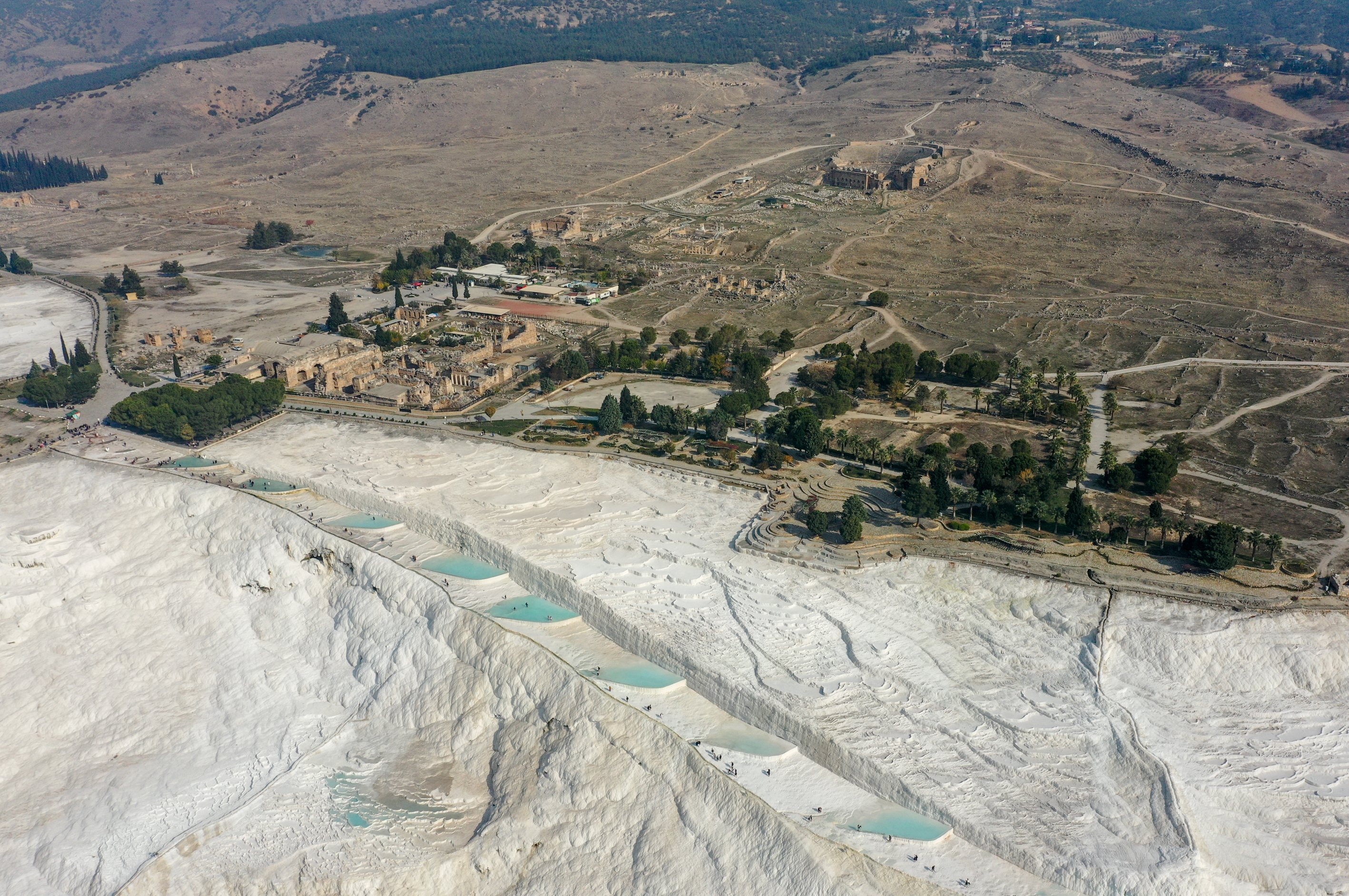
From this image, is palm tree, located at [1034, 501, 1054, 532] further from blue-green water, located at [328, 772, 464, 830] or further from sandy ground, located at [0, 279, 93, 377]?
sandy ground, located at [0, 279, 93, 377]

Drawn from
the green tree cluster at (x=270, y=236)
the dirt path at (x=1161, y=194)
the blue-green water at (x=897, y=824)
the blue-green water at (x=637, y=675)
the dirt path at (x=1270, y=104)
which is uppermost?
the dirt path at (x=1270, y=104)

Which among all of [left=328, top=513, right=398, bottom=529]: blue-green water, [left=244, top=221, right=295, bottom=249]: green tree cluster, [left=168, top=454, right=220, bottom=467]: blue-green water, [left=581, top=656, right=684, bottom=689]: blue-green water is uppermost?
[left=244, top=221, right=295, bottom=249]: green tree cluster

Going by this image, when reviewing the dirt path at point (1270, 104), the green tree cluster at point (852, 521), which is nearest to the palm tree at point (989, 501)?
the green tree cluster at point (852, 521)

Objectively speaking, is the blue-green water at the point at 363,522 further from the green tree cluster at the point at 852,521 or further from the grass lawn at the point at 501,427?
the green tree cluster at the point at 852,521

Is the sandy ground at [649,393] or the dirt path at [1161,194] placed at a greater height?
Result: the dirt path at [1161,194]

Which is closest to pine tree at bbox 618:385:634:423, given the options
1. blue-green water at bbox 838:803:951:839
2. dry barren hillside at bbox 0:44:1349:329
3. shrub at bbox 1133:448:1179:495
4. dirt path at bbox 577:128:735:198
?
dry barren hillside at bbox 0:44:1349:329

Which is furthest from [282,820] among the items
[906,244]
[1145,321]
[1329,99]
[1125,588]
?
[1329,99]

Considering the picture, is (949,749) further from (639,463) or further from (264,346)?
(264,346)

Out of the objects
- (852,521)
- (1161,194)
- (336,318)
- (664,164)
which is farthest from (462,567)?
(664,164)

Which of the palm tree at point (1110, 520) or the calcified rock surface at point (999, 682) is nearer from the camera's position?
the calcified rock surface at point (999, 682)
